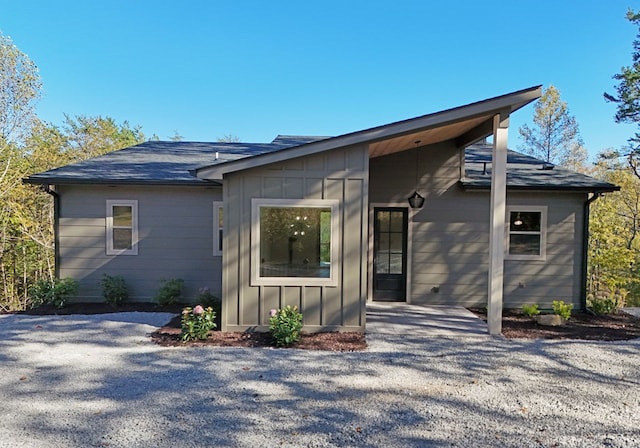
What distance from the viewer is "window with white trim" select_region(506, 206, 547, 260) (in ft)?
23.3

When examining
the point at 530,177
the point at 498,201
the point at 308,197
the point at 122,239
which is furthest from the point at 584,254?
the point at 122,239

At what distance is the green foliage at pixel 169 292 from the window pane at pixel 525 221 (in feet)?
22.0

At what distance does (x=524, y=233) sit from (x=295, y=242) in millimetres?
4894

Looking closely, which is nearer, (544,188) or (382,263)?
(544,188)

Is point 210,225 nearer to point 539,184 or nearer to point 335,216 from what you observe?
point 335,216

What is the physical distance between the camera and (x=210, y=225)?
711 cm

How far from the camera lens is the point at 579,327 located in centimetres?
578

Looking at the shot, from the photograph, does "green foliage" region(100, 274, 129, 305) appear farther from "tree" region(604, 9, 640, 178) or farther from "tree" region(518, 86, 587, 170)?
"tree" region(518, 86, 587, 170)

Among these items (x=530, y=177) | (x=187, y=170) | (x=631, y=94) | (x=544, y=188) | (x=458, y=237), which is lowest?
(x=458, y=237)

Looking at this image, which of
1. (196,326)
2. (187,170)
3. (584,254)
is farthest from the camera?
(187,170)

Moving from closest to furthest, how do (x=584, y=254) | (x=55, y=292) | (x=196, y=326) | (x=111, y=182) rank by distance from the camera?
(x=196, y=326), (x=55, y=292), (x=111, y=182), (x=584, y=254)

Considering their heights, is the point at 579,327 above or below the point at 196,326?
below

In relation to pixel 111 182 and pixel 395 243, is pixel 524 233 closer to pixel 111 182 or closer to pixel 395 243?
pixel 395 243

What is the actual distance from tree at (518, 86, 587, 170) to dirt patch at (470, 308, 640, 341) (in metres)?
15.0
